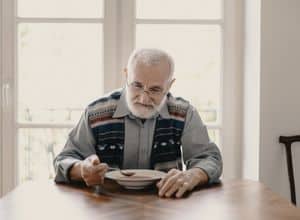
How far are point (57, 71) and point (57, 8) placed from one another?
34cm

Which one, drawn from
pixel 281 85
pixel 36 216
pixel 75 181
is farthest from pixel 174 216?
pixel 281 85

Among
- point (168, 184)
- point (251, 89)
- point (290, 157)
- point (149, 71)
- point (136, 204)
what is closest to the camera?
point (136, 204)

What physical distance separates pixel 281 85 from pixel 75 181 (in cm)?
124

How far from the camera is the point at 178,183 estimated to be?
5.49 feet

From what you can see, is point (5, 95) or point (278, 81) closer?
point (278, 81)

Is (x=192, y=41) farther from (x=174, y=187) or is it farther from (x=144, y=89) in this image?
(x=174, y=187)

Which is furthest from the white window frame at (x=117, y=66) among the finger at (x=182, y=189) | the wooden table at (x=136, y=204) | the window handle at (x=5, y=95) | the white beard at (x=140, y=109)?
the finger at (x=182, y=189)

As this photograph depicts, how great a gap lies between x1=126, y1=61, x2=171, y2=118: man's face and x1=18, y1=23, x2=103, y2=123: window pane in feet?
2.85

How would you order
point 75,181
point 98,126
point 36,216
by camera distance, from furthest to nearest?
point 98,126 → point 75,181 → point 36,216

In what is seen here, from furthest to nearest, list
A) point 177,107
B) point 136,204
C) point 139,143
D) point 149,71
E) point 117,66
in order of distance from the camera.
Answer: point 117,66
point 177,107
point 139,143
point 149,71
point 136,204

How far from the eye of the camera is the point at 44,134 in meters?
2.84

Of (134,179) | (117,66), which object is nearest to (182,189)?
(134,179)

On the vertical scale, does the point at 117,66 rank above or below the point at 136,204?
above

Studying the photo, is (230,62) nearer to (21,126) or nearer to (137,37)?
(137,37)
